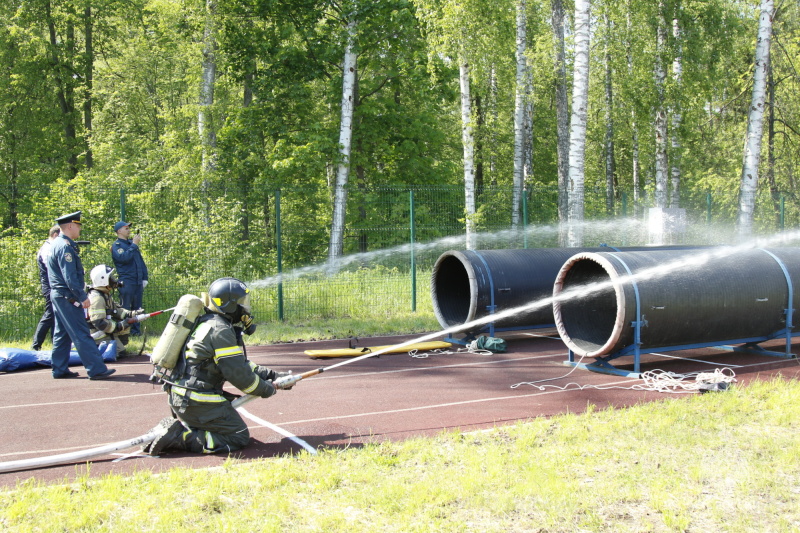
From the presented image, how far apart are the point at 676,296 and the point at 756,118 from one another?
33.9 feet

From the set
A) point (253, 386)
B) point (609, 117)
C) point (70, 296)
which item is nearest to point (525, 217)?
point (70, 296)

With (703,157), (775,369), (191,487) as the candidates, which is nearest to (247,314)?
(191,487)

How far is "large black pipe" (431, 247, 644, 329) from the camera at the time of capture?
11141mm

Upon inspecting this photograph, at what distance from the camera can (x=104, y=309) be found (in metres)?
10.0

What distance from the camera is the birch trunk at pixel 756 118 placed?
1622 centimetres

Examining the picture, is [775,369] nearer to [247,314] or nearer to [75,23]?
[247,314]

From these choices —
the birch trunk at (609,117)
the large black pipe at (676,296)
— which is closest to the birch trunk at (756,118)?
the birch trunk at (609,117)

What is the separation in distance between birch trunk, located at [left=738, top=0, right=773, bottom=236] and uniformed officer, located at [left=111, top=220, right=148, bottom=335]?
13.8 meters

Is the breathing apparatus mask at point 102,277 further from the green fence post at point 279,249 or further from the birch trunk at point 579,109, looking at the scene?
the birch trunk at point 579,109

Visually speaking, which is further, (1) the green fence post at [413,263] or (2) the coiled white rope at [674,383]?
(1) the green fence post at [413,263]

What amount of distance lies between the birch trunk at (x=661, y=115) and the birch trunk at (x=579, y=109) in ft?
20.9

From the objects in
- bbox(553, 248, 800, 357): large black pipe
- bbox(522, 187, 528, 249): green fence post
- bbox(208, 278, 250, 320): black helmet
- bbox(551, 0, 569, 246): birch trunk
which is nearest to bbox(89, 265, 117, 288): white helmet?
bbox(208, 278, 250, 320): black helmet

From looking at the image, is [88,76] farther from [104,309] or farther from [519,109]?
[104,309]

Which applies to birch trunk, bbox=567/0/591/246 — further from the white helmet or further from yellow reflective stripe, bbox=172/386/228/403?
yellow reflective stripe, bbox=172/386/228/403
